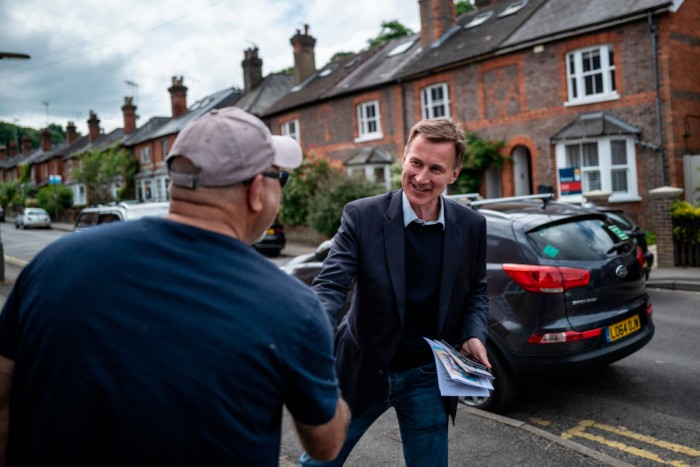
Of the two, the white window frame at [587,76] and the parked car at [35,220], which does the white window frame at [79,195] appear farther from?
the white window frame at [587,76]

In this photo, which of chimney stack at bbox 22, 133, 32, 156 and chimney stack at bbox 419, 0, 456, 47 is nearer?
chimney stack at bbox 419, 0, 456, 47

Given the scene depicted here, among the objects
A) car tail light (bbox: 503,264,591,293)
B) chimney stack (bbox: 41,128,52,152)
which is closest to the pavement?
car tail light (bbox: 503,264,591,293)

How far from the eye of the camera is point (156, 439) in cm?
126

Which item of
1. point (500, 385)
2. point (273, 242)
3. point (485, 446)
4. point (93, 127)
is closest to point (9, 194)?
point (93, 127)

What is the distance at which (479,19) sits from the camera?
2525 centimetres

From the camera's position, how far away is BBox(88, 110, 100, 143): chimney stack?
5928 centimetres

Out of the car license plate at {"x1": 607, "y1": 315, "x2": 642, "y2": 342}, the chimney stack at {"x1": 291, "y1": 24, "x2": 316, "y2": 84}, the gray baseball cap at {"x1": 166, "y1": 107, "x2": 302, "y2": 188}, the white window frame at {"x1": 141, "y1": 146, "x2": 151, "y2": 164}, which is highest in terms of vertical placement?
the chimney stack at {"x1": 291, "y1": 24, "x2": 316, "y2": 84}

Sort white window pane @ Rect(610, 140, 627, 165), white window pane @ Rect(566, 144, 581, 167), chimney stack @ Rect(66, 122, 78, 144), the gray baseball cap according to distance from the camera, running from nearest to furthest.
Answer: the gray baseball cap → white window pane @ Rect(610, 140, 627, 165) → white window pane @ Rect(566, 144, 581, 167) → chimney stack @ Rect(66, 122, 78, 144)

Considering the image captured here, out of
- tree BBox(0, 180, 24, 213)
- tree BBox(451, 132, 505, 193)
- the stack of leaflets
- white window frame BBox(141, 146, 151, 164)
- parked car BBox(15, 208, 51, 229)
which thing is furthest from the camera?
Answer: tree BBox(0, 180, 24, 213)

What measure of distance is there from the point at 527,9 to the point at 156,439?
2433cm

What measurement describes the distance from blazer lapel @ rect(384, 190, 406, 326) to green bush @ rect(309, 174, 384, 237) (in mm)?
17244

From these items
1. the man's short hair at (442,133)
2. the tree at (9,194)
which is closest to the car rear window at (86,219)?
the man's short hair at (442,133)

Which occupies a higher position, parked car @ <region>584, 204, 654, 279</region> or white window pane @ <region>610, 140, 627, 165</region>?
white window pane @ <region>610, 140, 627, 165</region>

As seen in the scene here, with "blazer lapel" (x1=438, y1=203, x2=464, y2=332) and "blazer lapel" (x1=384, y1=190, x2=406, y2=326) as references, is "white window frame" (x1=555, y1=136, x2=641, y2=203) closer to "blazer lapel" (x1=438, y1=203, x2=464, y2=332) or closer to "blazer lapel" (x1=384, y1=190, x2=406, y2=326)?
"blazer lapel" (x1=438, y1=203, x2=464, y2=332)
